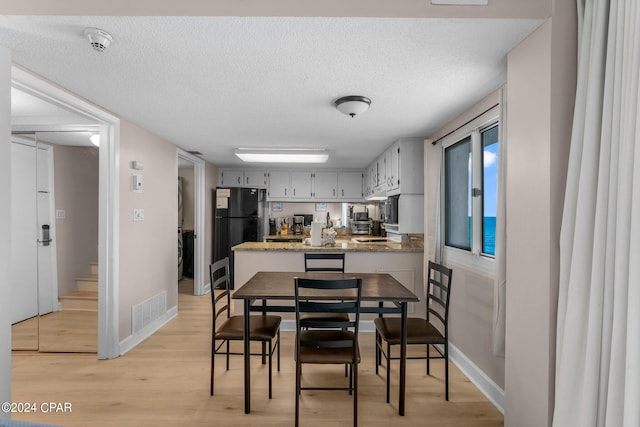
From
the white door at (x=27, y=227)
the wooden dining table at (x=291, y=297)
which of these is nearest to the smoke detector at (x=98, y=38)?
the wooden dining table at (x=291, y=297)

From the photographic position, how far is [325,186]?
19.7 ft

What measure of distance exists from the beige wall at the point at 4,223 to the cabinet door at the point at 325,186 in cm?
453

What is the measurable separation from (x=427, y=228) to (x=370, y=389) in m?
1.69

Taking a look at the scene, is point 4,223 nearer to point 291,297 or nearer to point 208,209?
point 291,297

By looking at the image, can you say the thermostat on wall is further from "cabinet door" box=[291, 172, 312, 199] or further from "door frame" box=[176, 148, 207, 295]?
"cabinet door" box=[291, 172, 312, 199]

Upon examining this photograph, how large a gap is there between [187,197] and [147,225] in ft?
10.5

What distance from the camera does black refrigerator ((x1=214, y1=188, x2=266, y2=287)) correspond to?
539 cm

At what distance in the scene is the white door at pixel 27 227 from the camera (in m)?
3.52

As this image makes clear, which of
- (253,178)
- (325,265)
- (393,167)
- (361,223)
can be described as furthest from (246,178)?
(393,167)

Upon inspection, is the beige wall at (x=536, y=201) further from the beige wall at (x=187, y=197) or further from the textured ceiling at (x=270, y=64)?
the beige wall at (x=187, y=197)

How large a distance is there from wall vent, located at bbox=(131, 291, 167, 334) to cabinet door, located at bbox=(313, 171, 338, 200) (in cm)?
317

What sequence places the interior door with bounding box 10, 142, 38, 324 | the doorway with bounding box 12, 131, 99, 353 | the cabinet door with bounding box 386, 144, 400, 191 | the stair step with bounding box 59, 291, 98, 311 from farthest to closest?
the stair step with bounding box 59, 291, 98, 311
the cabinet door with bounding box 386, 144, 400, 191
the interior door with bounding box 10, 142, 38, 324
the doorway with bounding box 12, 131, 99, 353

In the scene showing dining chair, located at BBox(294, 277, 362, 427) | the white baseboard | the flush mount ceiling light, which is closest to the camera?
dining chair, located at BBox(294, 277, 362, 427)

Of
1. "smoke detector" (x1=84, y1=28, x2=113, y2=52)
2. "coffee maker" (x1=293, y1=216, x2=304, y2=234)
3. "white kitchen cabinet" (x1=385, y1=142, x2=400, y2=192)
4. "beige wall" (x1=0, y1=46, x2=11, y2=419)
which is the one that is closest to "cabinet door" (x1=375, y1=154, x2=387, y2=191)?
→ "white kitchen cabinet" (x1=385, y1=142, x2=400, y2=192)
